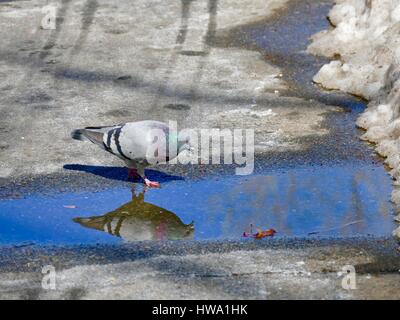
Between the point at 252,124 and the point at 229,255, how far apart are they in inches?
106

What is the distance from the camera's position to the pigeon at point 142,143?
7.59 metres

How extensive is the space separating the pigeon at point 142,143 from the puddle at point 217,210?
29 centimetres

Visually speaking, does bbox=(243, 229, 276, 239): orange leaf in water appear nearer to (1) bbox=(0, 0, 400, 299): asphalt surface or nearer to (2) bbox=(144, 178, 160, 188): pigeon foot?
(1) bbox=(0, 0, 400, 299): asphalt surface

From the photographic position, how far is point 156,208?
7.65 metres

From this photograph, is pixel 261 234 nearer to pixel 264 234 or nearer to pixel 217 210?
pixel 264 234

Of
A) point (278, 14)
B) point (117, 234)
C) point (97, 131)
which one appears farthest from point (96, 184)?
point (278, 14)

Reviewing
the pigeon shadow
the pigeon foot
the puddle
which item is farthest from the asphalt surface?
the pigeon foot

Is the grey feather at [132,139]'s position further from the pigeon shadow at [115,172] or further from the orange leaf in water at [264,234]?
the orange leaf in water at [264,234]

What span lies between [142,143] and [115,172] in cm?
79

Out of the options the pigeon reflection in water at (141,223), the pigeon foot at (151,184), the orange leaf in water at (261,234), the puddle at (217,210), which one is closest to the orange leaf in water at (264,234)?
the orange leaf in water at (261,234)

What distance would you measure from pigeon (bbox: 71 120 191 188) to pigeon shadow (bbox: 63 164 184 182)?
7.8 inches

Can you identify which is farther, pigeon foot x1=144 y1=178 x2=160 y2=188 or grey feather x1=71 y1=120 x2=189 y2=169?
pigeon foot x1=144 y1=178 x2=160 y2=188

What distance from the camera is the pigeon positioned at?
7586 mm
